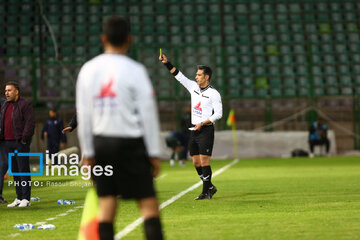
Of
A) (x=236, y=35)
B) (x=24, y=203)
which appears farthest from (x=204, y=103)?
(x=236, y=35)

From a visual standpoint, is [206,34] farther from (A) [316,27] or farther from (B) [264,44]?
(A) [316,27]

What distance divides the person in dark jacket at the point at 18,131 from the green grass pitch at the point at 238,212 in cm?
42

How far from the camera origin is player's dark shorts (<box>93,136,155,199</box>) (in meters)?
4.57

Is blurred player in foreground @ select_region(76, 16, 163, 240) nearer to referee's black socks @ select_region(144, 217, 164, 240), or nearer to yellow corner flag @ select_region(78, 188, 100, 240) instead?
referee's black socks @ select_region(144, 217, 164, 240)

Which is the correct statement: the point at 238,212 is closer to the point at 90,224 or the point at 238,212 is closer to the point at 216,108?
the point at 216,108

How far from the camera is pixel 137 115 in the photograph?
4.66m

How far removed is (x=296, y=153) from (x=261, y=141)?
169cm

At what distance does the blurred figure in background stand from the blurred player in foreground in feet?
89.5

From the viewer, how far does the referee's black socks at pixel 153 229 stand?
4617 mm

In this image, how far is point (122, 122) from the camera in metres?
4.58

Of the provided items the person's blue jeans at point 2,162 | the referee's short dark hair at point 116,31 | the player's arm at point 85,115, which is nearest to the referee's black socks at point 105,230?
the player's arm at point 85,115

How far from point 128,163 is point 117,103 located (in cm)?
41

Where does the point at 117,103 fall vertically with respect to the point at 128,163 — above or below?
above

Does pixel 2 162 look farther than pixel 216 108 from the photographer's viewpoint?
Yes
